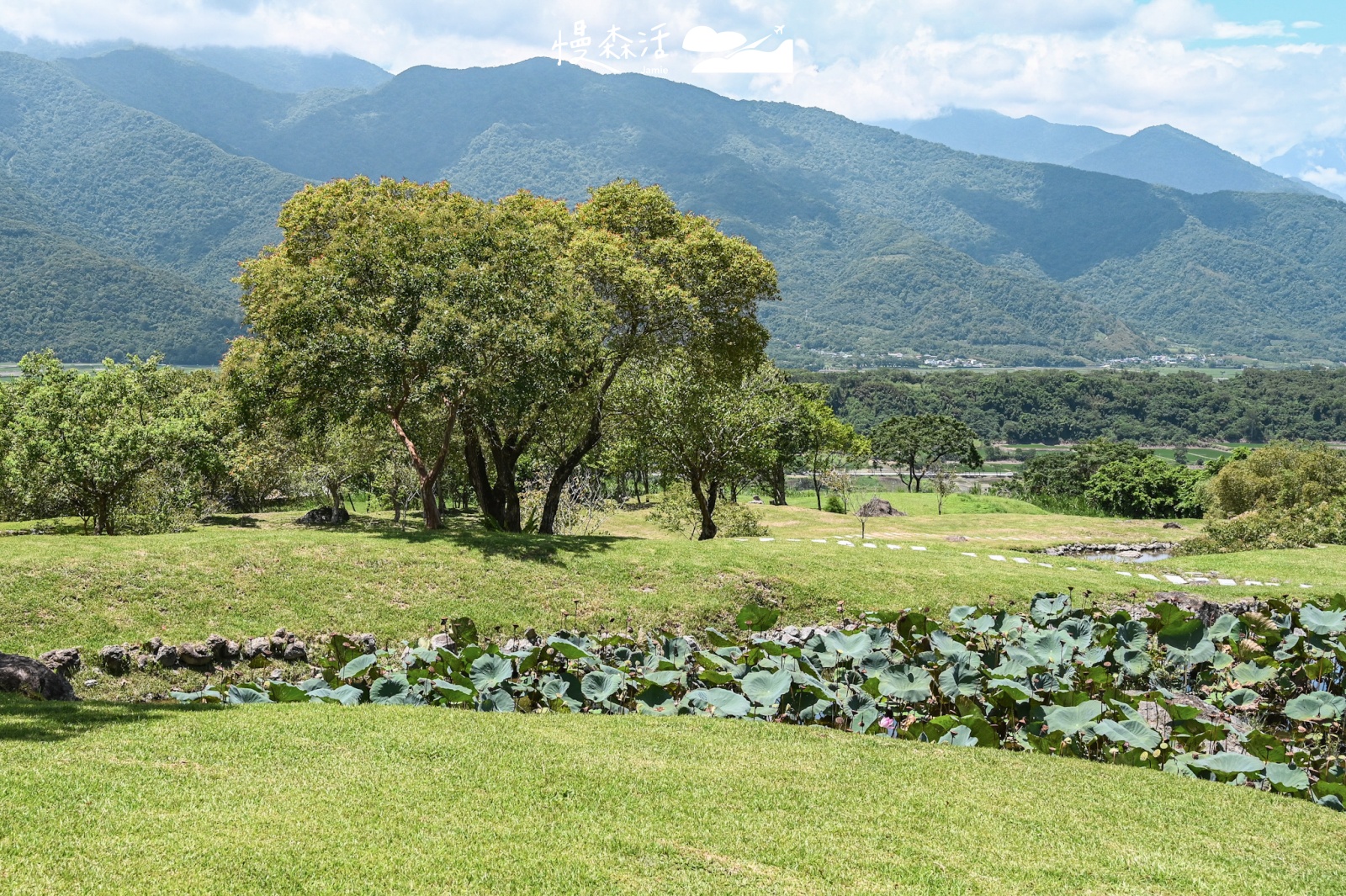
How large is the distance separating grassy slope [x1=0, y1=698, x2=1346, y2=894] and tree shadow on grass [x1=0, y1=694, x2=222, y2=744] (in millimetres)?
58

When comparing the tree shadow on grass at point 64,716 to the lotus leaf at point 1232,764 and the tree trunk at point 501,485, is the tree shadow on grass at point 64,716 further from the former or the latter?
the tree trunk at point 501,485

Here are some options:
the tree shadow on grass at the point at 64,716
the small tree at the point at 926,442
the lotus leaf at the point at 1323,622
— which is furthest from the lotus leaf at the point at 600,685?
the small tree at the point at 926,442

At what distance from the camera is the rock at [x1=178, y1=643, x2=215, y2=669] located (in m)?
14.6

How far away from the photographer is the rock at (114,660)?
14133mm

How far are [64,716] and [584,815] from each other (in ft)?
20.1

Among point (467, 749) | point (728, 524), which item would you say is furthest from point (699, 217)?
point (467, 749)

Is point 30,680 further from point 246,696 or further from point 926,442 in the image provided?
point 926,442

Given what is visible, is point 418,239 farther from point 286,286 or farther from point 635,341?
point 635,341

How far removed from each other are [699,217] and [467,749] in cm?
2132

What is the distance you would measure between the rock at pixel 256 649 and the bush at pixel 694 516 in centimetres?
1880

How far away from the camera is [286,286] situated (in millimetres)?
21016

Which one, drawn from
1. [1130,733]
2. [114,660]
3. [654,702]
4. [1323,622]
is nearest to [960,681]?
[1130,733]

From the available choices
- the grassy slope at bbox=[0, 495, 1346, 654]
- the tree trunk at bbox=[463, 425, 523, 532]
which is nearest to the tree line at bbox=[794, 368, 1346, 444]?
the tree trunk at bbox=[463, 425, 523, 532]

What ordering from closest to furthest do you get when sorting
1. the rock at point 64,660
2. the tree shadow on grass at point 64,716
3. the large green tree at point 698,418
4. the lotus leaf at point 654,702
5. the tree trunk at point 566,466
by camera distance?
the tree shadow on grass at point 64,716 → the lotus leaf at point 654,702 → the rock at point 64,660 → the tree trunk at point 566,466 → the large green tree at point 698,418
